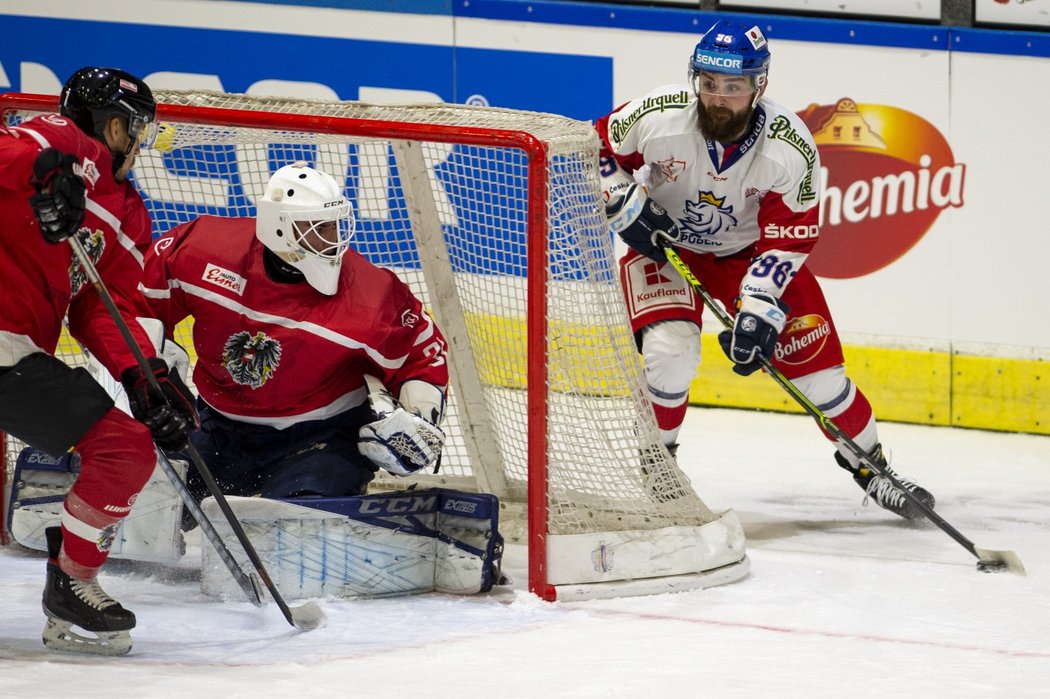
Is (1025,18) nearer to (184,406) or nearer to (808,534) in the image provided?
(808,534)

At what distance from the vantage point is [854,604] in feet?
12.1

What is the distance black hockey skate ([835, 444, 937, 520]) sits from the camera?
4445mm

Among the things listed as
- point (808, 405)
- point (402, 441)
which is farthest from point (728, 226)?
point (402, 441)

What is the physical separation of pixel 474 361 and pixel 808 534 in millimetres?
1039

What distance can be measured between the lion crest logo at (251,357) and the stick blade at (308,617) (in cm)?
59

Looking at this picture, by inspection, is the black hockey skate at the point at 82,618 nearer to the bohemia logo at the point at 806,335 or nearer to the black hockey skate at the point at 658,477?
the black hockey skate at the point at 658,477

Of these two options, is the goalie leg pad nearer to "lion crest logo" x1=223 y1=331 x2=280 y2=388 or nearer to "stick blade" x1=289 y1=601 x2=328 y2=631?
"stick blade" x1=289 y1=601 x2=328 y2=631

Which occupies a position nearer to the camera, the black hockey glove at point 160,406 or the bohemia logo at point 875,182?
the black hockey glove at point 160,406

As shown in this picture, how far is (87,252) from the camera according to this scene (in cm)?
321

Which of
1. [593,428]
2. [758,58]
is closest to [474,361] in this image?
[593,428]

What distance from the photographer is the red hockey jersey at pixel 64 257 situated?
3.01 m

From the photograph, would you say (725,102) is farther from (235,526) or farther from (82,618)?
(82,618)

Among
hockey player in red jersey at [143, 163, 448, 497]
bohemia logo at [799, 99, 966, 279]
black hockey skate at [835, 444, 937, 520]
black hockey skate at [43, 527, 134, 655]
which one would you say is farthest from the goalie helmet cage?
bohemia logo at [799, 99, 966, 279]

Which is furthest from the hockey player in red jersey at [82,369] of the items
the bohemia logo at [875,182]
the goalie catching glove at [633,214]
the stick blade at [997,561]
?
the bohemia logo at [875,182]
